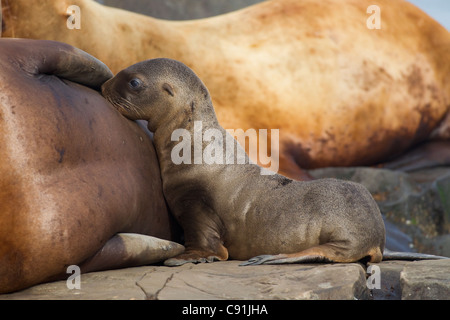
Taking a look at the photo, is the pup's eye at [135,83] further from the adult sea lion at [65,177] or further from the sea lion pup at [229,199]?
the adult sea lion at [65,177]

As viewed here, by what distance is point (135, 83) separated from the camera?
352 cm

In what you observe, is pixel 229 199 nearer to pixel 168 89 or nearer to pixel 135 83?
pixel 168 89

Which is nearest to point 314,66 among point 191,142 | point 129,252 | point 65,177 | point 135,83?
point 191,142

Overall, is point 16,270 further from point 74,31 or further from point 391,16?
point 391,16

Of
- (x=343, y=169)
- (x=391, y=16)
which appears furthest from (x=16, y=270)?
(x=391, y=16)

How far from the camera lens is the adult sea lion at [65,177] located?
99.3 inches

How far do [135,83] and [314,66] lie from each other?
262 centimetres

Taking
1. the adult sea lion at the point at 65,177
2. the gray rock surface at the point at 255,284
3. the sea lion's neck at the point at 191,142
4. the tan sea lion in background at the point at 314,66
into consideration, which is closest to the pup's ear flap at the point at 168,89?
the sea lion's neck at the point at 191,142

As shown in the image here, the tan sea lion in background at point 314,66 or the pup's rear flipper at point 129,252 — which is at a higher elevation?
the tan sea lion in background at point 314,66

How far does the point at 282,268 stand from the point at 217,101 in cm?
275

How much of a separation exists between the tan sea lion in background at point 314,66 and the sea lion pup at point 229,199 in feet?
4.57

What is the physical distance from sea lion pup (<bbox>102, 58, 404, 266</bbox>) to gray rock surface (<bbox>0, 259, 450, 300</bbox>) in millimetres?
266

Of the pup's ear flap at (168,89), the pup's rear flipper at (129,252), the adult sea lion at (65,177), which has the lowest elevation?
Result: the pup's rear flipper at (129,252)
